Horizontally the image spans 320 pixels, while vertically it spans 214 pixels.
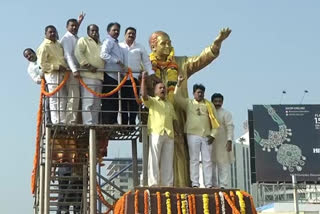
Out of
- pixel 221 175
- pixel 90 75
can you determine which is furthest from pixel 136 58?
pixel 221 175

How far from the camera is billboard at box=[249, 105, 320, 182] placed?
38781 mm

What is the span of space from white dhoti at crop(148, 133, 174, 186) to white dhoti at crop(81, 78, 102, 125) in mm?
992

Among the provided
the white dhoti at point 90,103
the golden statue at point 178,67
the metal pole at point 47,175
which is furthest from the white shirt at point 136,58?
the metal pole at point 47,175

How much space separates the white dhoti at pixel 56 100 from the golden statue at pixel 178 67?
1498mm

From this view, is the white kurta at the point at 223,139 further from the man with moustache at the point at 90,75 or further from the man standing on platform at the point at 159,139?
the man with moustache at the point at 90,75

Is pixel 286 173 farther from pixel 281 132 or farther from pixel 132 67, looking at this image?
pixel 132 67

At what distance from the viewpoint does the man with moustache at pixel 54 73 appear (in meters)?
10.0

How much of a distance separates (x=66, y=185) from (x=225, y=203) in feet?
10.6

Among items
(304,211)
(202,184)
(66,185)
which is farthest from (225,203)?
(304,211)

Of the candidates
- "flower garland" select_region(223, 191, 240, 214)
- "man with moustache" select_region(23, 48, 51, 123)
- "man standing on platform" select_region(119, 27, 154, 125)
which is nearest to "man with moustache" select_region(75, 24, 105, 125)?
"man standing on platform" select_region(119, 27, 154, 125)

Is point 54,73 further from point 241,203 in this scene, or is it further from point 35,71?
point 241,203

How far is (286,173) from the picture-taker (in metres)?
39.0

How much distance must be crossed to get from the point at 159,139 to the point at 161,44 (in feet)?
5.91

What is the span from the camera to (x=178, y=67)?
1095cm
